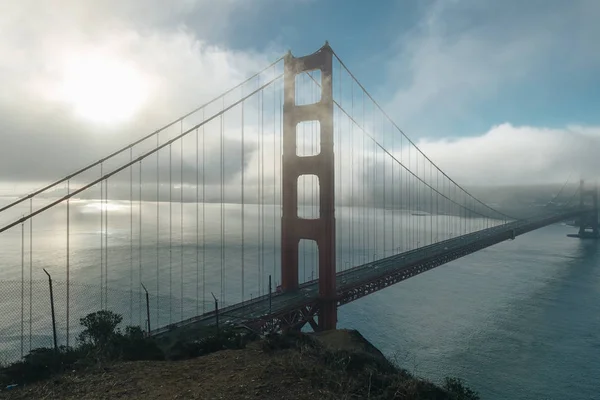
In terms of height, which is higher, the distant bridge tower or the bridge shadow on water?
the distant bridge tower

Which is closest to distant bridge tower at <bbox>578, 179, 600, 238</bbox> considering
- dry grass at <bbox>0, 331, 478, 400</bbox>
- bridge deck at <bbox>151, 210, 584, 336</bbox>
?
bridge deck at <bbox>151, 210, 584, 336</bbox>

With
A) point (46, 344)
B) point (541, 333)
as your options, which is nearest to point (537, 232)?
point (541, 333)

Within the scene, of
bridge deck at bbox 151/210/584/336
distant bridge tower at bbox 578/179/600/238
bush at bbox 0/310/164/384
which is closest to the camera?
bush at bbox 0/310/164/384

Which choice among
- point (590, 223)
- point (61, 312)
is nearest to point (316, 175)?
point (61, 312)

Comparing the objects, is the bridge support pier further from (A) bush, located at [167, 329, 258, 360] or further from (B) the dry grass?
(B) the dry grass

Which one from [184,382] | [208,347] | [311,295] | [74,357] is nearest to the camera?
[184,382]

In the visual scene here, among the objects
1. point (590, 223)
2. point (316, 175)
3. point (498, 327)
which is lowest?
point (498, 327)

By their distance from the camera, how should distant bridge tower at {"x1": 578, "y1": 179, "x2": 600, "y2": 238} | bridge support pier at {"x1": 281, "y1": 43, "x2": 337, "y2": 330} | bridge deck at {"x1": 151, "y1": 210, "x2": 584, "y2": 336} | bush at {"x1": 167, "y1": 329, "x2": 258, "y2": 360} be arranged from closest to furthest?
bush at {"x1": 167, "y1": 329, "x2": 258, "y2": 360} → bridge deck at {"x1": 151, "y1": 210, "x2": 584, "y2": 336} → bridge support pier at {"x1": 281, "y1": 43, "x2": 337, "y2": 330} → distant bridge tower at {"x1": 578, "y1": 179, "x2": 600, "y2": 238}

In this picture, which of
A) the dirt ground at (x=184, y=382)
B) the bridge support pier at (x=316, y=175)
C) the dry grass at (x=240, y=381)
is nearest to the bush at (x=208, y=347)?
the dry grass at (x=240, y=381)

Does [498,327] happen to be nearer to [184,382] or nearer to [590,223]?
[184,382]
